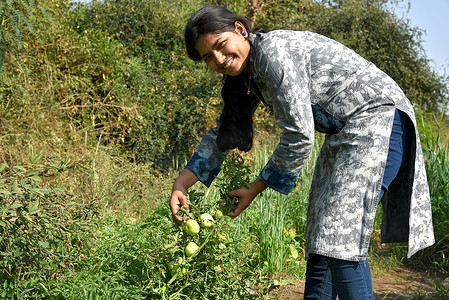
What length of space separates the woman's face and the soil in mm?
1836

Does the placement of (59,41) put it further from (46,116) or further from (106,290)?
(106,290)

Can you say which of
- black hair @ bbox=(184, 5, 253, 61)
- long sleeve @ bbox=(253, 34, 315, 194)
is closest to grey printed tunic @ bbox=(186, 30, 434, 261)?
long sleeve @ bbox=(253, 34, 315, 194)

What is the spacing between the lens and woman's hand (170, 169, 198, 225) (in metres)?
Result: 1.94

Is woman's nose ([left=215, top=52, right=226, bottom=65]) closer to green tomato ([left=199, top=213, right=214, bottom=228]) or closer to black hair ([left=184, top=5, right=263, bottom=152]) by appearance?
black hair ([left=184, top=5, right=263, bottom=152])

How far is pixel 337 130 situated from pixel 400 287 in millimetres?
2167

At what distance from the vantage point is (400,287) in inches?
134

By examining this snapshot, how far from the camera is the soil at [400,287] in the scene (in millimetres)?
3074

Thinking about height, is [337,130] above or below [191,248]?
above

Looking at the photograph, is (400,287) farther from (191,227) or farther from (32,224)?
(32,224)

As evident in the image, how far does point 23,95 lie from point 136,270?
2.90 m

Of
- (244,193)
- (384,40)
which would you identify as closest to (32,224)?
(244,193)

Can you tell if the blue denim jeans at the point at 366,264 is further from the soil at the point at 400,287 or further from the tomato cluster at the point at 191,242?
the soil at the point at 400,287

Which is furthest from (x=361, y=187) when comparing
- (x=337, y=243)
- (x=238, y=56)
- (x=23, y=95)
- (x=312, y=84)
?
(x=23, y=95)

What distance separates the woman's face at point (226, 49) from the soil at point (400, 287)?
72.3 inches
